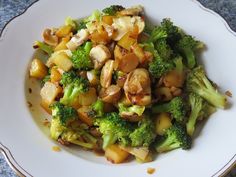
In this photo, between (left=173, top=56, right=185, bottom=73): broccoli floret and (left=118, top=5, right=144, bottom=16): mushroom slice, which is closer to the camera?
(left=173, top=56, right=185, bottom=73): broccoli floret

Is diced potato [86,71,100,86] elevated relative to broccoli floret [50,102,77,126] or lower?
elevated

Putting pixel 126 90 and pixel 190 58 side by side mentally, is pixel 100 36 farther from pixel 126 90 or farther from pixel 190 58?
pixel 190 58

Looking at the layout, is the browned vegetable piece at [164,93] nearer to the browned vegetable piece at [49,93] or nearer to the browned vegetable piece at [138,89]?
the browned vegetable piece at [138,89]

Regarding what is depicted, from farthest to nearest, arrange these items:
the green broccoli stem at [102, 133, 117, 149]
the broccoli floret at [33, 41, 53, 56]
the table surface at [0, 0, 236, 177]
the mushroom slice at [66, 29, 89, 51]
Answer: the table surface at [0, 0, 236, 177]
the broccoli floret at [33, 41, 53, 56]
the mushroom slice at [66, 29, 89, 51]
the green broccoli stem at [102, 133, 117, 149]

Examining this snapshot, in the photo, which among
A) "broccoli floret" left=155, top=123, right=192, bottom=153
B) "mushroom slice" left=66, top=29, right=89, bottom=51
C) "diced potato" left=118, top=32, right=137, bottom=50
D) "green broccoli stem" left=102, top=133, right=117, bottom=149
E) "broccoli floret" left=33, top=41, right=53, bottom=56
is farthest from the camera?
"broccoli floret" left=33, top=41, right=53, bottom=56

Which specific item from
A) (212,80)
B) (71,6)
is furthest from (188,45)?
(71,6)

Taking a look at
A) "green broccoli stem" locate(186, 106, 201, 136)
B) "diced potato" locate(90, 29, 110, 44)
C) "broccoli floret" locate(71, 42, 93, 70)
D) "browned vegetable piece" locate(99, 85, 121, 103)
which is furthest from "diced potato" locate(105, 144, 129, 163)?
"diced potato" locate(90, 29, 110, 44)

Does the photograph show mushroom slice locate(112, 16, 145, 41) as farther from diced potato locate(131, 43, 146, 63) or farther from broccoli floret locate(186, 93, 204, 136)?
broccoli floret locate(186, 93, 204, 136)
